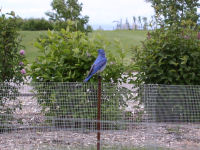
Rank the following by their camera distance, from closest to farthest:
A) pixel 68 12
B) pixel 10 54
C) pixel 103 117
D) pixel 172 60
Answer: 1. pixel 103 117
2. pixel 10 54
3. pixel 172 60
4. pixel 68 12

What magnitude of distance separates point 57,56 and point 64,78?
524 mm

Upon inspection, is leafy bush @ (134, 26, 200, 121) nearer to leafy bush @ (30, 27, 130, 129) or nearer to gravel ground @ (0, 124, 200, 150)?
leafy bush @ (30, 27, 130, 129)

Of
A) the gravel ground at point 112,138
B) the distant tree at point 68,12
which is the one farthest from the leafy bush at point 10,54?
the distant tree at point 68,12

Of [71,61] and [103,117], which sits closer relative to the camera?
[103,117]

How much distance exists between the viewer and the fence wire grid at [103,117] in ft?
17.8

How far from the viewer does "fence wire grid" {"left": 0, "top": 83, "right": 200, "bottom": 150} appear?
5.43 metres

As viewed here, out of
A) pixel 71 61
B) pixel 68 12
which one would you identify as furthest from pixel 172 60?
pixel 68 12

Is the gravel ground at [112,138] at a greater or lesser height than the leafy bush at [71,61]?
lesser

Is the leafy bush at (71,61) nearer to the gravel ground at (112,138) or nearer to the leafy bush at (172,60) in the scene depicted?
the leafy bush at (172,60)

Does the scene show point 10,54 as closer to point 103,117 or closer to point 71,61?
point 71,61

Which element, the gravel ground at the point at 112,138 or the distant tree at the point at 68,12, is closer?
the gravel ground at the point at 112,138

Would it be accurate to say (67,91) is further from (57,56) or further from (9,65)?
(9,65)

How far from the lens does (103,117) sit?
5.52 metres

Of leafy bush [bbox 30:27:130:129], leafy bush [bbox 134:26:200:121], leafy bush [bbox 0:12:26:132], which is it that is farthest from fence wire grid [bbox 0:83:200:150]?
leafy bush [bbox 134:26:200:121]
